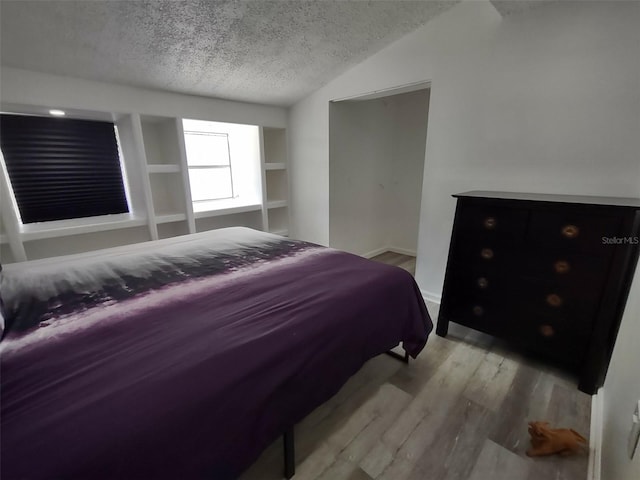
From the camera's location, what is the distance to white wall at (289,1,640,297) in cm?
169

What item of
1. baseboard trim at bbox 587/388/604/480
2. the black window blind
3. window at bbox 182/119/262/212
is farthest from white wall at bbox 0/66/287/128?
baseboard trim at bbox 587/388/604/480

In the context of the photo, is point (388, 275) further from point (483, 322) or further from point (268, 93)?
point (268, 93)

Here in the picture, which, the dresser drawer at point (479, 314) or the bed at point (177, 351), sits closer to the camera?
the bed at point (177, 351)

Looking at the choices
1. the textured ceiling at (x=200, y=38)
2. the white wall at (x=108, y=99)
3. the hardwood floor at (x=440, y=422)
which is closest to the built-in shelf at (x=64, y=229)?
the white wall at (x=108, y=99)

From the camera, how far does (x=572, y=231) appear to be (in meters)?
1.59

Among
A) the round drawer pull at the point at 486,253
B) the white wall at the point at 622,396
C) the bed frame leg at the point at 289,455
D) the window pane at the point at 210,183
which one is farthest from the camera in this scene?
the window pane at the point at 210,183

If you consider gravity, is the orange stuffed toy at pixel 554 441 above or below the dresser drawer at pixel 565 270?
below

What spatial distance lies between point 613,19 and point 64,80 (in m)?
3.58

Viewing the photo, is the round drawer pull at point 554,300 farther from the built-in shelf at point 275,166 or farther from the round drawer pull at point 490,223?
the built-in shelf at point 275,166

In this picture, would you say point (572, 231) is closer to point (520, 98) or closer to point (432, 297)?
point (520, 98)

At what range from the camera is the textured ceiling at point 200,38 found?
1.63 m

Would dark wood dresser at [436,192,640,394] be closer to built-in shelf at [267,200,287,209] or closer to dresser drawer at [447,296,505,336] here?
dresser drawer at [447,296,505,336]

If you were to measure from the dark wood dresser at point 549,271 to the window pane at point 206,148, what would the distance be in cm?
277

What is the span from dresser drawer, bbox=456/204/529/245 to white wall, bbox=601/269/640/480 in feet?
1.82
